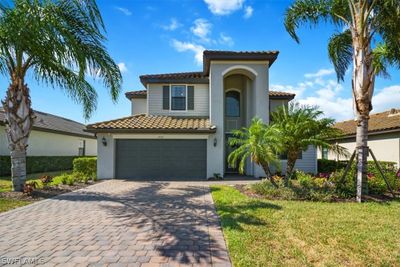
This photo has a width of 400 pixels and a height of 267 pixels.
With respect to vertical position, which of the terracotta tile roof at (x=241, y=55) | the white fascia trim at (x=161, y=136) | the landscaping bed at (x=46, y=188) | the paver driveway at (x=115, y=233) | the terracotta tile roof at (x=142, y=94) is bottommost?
the paver driveway at (x=115, y=233)

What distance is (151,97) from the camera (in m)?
16.8

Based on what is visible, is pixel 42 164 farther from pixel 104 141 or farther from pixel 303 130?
pixel 303 130

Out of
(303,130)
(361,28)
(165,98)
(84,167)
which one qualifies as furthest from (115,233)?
(165,98)

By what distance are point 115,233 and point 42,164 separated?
16.7 meters

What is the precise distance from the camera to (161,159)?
577 inches

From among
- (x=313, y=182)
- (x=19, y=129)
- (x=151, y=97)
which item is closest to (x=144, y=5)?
(x=19, y=129)

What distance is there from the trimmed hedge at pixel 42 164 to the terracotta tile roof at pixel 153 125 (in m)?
6.45

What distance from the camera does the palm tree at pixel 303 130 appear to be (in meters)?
9.38

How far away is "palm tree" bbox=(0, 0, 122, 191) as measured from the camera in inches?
312

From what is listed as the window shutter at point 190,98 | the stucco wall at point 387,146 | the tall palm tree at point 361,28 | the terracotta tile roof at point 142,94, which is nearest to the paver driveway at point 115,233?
the tall palm tree at point 361,28

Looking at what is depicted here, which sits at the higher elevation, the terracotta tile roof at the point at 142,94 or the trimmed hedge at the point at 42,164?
the terracotta tile roof at the point at 142,94

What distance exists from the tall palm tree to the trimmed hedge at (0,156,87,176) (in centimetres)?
1783

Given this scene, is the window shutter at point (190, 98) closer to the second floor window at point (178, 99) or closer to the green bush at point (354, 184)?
the second floor window at point (178, 99)

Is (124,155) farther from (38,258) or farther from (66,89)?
→ (38,258)
